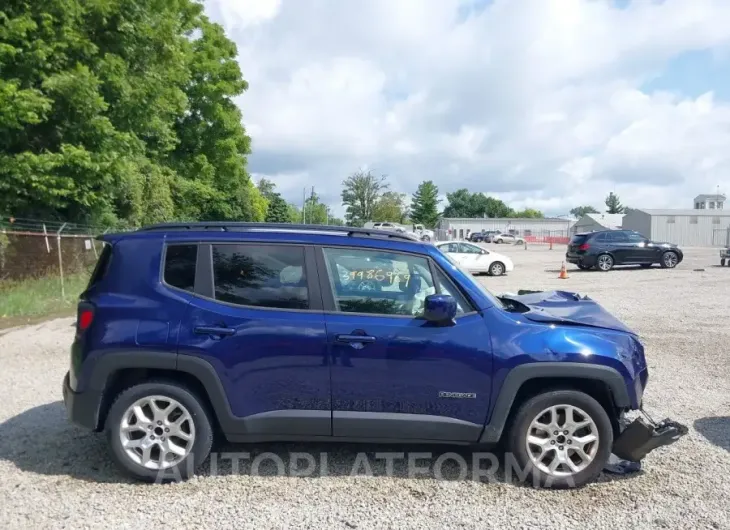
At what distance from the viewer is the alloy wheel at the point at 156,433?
4098mm

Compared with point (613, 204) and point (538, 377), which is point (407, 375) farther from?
point (613, 204)

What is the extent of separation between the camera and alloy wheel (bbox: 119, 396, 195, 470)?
410 cm

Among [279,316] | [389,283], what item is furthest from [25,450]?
[389,283]

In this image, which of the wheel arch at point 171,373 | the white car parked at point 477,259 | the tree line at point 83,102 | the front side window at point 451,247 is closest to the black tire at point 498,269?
the white car parked at point 477,259

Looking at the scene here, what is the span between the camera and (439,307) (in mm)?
3922

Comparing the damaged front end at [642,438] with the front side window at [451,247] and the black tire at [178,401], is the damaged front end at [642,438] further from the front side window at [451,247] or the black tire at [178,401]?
the front side window at [451,247]

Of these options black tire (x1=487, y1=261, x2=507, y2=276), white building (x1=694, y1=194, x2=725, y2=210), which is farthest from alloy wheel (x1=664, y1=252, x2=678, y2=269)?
white building (x1=694, y1=194, x2=725, y2=210)

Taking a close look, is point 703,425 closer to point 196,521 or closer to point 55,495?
point 196,521

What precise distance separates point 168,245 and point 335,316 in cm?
139

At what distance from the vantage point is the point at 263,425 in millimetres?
4105

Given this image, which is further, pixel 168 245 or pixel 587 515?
pixel 168 245

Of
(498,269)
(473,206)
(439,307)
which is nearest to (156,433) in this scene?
(439,307)

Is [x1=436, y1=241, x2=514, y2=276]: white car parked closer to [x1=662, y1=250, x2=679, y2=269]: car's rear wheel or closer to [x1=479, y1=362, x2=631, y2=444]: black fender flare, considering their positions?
[x1=662, y1=250, x2=679, y2=269]: car's rear wheel

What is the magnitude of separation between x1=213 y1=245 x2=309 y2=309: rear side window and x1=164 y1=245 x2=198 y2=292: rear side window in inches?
6.5
